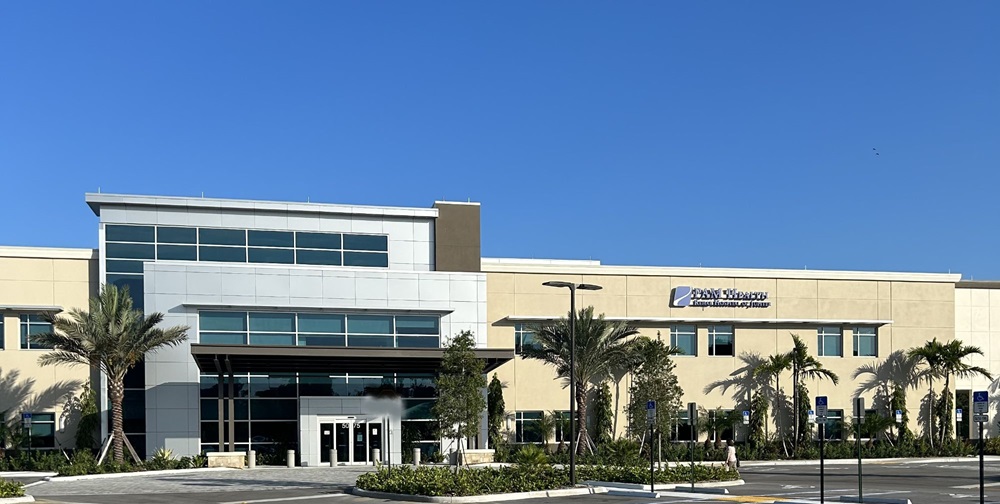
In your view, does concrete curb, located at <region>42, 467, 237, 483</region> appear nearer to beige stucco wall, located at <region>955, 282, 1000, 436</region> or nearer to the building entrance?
the building entrance

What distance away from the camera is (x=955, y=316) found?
6312 cm

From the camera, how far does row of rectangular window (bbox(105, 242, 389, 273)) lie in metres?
51.1

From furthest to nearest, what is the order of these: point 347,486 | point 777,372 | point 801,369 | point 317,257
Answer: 1. point 801,369
2. point 777,372
3. point 317,257
4. point 347,486

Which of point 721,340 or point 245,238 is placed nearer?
point 245,238

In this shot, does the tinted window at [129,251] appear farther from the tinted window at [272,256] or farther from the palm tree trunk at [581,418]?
the palm tree trunk at [581,418]

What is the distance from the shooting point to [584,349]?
5178 centimetres

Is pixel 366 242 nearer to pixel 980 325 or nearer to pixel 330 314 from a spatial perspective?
pixel 330 314

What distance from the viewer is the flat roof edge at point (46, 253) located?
50062 mm

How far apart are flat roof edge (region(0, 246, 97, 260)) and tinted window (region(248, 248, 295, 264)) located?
7.26m

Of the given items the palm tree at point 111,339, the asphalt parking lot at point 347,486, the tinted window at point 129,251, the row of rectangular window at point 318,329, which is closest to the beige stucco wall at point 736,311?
the row of rectangular window at point 318,329

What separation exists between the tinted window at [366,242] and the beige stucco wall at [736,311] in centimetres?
533

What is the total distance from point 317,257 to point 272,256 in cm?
218

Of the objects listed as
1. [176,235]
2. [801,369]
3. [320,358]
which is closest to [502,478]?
[320,358]

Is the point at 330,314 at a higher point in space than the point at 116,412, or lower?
higher
